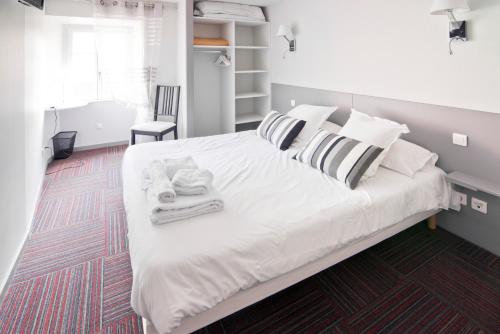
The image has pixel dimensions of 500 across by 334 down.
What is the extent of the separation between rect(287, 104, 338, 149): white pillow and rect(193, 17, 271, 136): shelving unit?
55.3 inches

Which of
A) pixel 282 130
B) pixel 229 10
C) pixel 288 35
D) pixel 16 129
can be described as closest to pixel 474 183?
pixel 282 130

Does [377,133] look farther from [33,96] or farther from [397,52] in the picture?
[33,96]

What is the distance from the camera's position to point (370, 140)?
240 centimetres

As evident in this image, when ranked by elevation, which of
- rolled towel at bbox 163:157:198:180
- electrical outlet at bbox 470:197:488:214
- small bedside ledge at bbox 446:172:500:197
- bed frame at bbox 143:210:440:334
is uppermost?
rolled towel at bbox 163:157:198:180

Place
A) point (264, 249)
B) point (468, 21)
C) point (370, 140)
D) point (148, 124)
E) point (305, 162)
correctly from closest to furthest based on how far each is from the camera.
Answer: point (264, 249) → point (468, 21) → point (370, 140) → point (305, 162) → point (148, 124)

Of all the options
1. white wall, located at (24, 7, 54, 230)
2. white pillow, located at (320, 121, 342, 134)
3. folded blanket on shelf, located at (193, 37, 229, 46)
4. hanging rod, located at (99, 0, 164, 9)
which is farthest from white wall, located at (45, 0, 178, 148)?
white pillow, located at (320, 121, 342, 134)

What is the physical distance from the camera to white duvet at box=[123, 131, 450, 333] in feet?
4.36

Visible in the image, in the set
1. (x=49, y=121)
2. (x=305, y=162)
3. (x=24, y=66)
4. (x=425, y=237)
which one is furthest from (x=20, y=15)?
(x=425, y=237)

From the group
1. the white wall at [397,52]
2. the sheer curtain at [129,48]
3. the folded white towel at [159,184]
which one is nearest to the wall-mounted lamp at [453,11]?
the white wall at [397,52]

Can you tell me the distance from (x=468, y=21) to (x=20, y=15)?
3.49 metres

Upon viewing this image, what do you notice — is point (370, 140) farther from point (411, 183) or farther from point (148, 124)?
point (148, 124)

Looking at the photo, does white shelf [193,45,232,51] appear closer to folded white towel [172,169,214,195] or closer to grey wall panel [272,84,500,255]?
grey wall panel [272,84,500,255]

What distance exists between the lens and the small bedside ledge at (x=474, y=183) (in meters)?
2.01

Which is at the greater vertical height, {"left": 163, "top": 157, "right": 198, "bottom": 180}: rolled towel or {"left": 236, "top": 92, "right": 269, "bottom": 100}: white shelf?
{"left": 236, "top": 92, "right": 269, "bottom": 100}: white shelf
